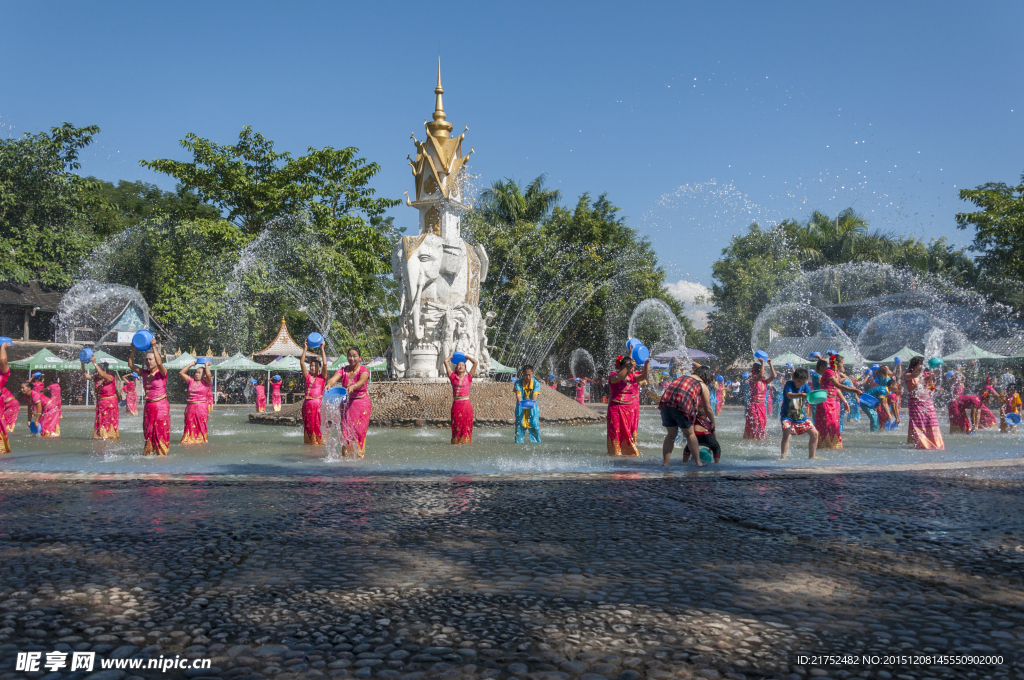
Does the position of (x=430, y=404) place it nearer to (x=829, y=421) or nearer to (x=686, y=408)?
(x=829, y=421)

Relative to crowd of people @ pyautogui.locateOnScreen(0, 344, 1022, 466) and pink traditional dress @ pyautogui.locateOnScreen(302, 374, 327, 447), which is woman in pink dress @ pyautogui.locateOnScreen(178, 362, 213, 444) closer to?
crowd of people @ pyautogui.locateOnScreen(0, 344, 1022, 466)

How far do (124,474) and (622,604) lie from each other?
23.6ft

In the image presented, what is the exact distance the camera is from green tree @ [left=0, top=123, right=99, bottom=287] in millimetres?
38656

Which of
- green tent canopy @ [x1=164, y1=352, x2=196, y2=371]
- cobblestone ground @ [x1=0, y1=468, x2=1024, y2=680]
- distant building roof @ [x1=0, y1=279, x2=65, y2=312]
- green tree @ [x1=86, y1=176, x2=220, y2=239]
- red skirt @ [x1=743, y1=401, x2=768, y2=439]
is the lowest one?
cobblestone ground @ [x1=0, y1=468, x2=1024, y2=680]

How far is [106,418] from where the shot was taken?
15.2m

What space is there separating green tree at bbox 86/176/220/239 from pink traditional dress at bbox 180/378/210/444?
27563mm

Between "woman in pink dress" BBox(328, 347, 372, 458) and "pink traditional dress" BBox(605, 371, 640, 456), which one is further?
"pink traditional dress" BBox(605, 371, 640, 456)

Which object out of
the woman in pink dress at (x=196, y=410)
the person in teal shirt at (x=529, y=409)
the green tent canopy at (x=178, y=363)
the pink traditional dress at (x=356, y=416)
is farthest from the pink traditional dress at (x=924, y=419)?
the green tent canopy at (x=178, y=363)

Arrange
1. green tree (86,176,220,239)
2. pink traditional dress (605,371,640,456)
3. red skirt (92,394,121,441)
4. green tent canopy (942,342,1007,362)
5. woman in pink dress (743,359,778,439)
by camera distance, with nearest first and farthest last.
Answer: pink traditional dress (605,371,640,456)
woman in pink dress (743,359,778,439)
red skirt (92,394,121,441)
green tent canopy (942,342,1007,362)
green tree (86,176,220,239)

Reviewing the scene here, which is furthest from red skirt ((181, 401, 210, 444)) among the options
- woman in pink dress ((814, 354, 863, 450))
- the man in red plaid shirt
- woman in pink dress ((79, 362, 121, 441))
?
woman in pink dress ((814, 354, 863, 450))

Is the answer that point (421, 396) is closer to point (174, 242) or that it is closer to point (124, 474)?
point (124, 474)

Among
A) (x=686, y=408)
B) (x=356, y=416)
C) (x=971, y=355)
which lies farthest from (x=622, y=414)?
(x=971, y=355)

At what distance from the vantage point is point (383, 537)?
5680 mm

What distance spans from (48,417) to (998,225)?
137ft
